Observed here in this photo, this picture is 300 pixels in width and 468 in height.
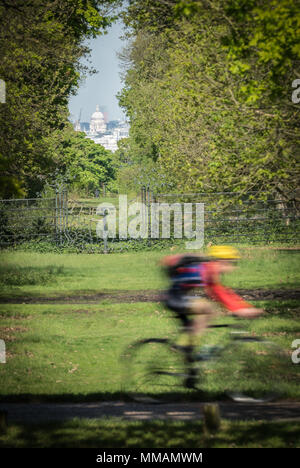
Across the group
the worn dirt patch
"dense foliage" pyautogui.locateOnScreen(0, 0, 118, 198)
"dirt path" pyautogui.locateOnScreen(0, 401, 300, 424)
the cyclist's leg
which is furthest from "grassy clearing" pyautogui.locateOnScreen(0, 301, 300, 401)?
"dense foliage" pyautogui.locateOnScreen(0, 0, 118, 198)

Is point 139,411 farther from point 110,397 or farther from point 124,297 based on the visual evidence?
point 124,297

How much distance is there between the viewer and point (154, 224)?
31.4 meters

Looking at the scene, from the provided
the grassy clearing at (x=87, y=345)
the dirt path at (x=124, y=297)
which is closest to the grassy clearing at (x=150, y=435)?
the grassy clearing at (x=87, y=345)

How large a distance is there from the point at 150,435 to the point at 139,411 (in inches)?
51.5

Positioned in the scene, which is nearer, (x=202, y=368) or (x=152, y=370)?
(x=152, y=370)

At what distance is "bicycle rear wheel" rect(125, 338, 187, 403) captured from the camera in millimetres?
8688

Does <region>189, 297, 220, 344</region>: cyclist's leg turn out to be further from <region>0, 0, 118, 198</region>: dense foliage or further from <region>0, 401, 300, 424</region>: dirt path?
<region>0, 0, 118, 198</region>: dense foliage

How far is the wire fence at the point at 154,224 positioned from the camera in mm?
30594

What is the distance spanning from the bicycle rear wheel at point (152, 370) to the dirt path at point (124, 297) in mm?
7511

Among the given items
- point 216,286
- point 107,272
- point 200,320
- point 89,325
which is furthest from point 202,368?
point 107,272

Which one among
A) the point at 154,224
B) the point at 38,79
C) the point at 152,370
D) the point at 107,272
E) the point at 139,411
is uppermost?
the point at 38,79

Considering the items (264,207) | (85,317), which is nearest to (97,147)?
(264,207)

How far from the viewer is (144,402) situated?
877 centimetres

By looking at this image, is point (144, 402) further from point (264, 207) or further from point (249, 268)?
point (264, 207)
